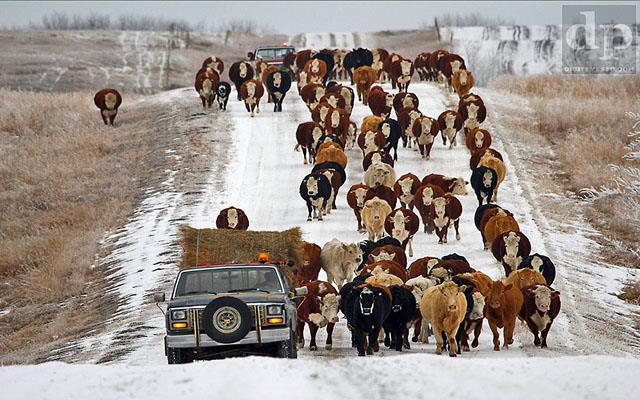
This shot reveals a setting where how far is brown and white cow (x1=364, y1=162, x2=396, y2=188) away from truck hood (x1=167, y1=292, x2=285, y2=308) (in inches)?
586

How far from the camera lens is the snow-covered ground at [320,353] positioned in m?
12.3

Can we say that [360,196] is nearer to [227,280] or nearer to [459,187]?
[459,187]

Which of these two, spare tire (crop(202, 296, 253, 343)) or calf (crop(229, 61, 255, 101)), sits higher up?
calf (crop(229, 61, 255, 101))

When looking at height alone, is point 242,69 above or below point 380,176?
above

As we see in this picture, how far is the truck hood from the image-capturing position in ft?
50.5

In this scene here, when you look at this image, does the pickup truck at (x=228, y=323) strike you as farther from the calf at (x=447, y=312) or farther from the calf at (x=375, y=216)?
the calf at (x=375, y=216)

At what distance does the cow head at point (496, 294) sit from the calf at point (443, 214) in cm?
849

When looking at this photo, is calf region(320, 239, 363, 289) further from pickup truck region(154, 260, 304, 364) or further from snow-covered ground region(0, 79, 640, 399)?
pickup truck region(154, 260, 304, 364)

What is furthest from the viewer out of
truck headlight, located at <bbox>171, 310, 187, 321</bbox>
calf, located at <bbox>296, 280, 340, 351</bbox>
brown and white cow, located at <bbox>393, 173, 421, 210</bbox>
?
brown and white cow, located at <bbox>393, 173, 421, 210</bbox>

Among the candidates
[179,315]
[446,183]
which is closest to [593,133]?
[446,183]

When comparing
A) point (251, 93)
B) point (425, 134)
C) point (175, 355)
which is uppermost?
point (251, 93)

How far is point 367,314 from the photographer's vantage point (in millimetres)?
17703

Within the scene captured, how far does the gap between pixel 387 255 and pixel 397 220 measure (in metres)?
4.00

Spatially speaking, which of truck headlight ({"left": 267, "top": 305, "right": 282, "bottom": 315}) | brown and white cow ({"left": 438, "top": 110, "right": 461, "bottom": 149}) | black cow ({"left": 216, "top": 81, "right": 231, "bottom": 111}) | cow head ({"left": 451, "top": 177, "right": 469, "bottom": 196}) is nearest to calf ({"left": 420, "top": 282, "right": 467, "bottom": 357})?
truck headlight ({"left": 267, "top": 305, "right": 282, "bottom": 315})
